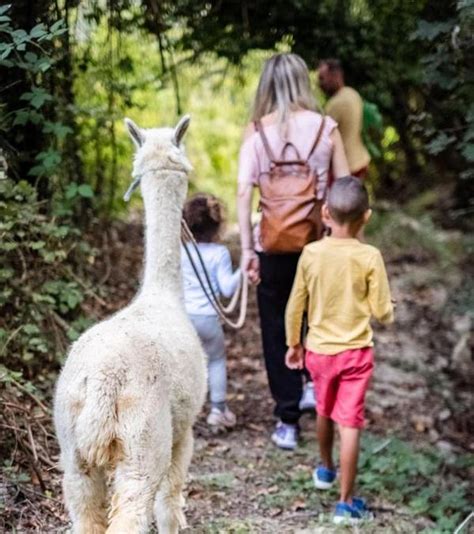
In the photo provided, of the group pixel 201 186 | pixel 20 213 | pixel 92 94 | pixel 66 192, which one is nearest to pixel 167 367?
pixel 20 213

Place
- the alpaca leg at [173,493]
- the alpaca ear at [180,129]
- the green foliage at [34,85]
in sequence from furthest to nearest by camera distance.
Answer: the alpaca ear at [180,129]
the green foliage at [34,85]
the alpaca leg at [173,493]

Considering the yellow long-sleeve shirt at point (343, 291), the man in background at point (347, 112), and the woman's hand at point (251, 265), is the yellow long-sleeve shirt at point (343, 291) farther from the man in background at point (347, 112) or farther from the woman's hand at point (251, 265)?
the man in background at point (347, 112)

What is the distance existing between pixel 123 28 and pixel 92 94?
935 millimetres

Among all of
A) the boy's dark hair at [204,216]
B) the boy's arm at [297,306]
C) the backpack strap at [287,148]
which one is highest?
the backpack strap at [287,148]

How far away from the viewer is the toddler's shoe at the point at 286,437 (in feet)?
20.4

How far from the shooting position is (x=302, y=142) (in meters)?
5.71

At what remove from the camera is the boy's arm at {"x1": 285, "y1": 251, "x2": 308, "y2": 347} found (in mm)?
5191

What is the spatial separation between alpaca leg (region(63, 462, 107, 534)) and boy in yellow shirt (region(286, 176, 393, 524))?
5.81 feet

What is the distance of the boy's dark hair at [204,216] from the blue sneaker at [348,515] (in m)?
1.80

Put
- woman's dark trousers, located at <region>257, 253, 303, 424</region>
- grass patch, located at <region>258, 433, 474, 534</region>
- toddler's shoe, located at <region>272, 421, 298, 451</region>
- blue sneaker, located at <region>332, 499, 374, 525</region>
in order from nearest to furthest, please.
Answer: blue sneaker, located at <region>332, 499, 374, 525</region>, grass patch, located at <region>258, 433, 474, 534</region>, woman's dark trousers, located at <region>257, 253, 303, 424</region>, toddler's shoe, located at <region>272, 421, 298, 451</region>

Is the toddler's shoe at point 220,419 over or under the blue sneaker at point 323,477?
over

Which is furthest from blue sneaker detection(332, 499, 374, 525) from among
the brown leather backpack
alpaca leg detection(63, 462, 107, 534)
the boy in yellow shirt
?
alpaca leg detection(63, 462, 107, 534)

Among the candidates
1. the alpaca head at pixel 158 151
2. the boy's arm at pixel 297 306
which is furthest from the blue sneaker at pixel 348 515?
the alpaca head at pixel 158 151

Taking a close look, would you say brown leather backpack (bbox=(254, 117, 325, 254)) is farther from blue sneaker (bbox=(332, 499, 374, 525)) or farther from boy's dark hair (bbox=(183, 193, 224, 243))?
blue sneaker (bbox=(332, 499, 374, 525))
